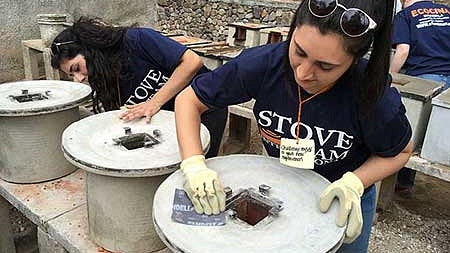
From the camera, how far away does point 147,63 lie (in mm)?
1820

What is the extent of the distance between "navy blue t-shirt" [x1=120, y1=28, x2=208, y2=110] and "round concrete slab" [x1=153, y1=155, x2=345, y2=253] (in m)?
0.67

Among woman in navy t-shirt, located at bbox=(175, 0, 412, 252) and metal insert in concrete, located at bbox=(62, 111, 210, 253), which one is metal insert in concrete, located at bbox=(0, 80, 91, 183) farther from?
woman in navy t-shirt, located at bbox=(175, 0, 412, 252)

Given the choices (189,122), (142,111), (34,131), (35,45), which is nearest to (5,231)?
(34,131)

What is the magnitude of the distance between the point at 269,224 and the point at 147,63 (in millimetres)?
1047

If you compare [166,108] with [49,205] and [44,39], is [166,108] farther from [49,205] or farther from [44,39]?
[44,39]

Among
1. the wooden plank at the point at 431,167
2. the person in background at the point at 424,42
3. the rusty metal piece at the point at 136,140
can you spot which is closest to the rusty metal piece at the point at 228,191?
the rusty metal piece at the point at 136,140

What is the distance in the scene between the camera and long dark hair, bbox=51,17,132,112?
1789mm

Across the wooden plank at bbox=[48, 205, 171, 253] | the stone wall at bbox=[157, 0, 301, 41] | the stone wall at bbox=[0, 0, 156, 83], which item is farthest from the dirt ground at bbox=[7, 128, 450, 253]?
the stone wall at bbox=[157, 0, 301, 41]

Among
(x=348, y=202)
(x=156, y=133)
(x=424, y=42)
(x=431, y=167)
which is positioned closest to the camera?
(x=348, y=202)

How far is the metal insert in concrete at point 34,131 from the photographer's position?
1729 millimetres

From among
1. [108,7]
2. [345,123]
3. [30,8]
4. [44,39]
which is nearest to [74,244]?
[345,123]

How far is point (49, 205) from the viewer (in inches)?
69.1

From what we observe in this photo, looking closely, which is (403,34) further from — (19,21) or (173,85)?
(19,21)

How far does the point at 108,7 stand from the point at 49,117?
3019 millimetres
